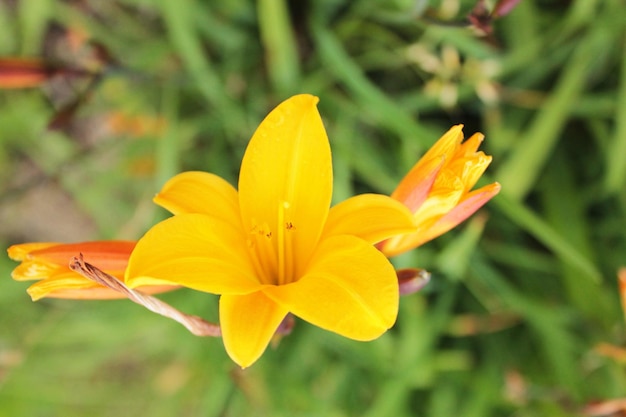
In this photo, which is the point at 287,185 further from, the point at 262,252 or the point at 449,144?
the point at 449,144

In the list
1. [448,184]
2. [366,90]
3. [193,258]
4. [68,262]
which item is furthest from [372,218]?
[366,90]

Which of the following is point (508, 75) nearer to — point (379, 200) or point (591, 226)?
point (591, 226)

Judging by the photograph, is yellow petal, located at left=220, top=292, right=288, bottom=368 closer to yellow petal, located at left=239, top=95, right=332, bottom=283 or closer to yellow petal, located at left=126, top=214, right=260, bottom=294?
yellow petal, located at left=126, top=214, right=260, bottom=294

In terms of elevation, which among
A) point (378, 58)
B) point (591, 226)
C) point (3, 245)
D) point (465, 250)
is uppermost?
point (378, 58)

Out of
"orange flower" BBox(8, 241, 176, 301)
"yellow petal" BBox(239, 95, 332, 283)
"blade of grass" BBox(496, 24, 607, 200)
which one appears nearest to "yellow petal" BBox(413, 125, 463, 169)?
"yellow petal" BBox(239, 95, 332, 283)

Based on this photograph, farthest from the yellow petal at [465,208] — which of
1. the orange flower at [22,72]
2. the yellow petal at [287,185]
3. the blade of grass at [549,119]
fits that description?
the orange flower at [22,72]

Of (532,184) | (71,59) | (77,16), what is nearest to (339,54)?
(532,184)
